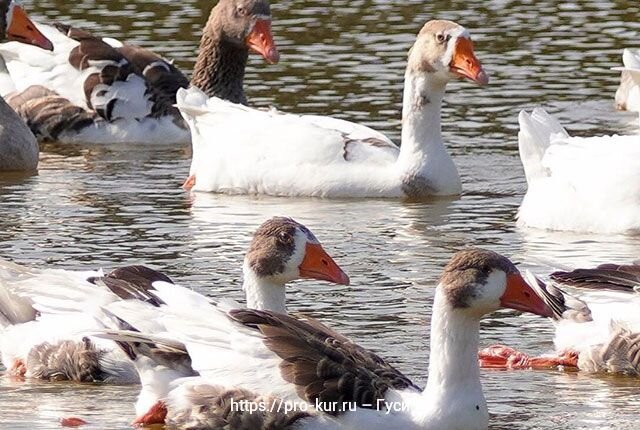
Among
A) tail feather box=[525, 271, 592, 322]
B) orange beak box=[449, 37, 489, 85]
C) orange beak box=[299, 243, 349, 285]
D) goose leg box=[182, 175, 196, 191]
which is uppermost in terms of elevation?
orange beak box=[449, 37, 489, 85]

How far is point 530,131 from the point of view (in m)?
14.4

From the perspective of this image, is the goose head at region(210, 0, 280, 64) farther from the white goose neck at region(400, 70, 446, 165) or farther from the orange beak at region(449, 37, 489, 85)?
the orange beak at region(449, 37, 489, 85)

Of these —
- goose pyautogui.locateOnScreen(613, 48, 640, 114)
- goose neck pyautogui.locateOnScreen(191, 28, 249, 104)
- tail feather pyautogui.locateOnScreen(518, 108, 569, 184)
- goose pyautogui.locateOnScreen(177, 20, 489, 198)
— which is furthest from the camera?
goose neck pyautogui.locateOnScreen(191, 28, 249, 104)

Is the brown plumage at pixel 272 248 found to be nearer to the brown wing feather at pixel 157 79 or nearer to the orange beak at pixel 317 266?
the orange beak at pixel 317 266

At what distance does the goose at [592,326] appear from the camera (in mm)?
10328

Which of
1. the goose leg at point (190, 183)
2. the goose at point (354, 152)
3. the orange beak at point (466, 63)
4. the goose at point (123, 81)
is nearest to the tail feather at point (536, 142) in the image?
the orange beak at point (466, 63)

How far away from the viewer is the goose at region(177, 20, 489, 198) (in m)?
15.5

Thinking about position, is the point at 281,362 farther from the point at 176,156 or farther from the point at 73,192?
the point at 176,156

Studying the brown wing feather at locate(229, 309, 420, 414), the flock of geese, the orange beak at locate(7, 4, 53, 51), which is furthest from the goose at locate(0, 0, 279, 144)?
the brown wing feather at locate(229, 309, 420, 414)

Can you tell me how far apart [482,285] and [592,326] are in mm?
1583

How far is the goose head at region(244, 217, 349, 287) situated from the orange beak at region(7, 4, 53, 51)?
803 cm

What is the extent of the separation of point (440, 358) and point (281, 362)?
0.74m

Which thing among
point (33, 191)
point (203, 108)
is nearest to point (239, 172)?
point (203, 108)

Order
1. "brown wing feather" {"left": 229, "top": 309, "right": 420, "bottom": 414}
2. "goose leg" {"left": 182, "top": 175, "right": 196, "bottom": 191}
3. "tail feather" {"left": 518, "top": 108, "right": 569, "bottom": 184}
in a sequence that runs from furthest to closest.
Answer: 1. "goose leg" {"left": 182, "top": 175, "right": 196, "bottom": 191}
2. "tail feather" {"left": 518, "top": 108, "right": 569, "bottom": 184}
3. "brown wing feather" {"left": 229, "top": 309, "right": 420, "bottom": 414}
